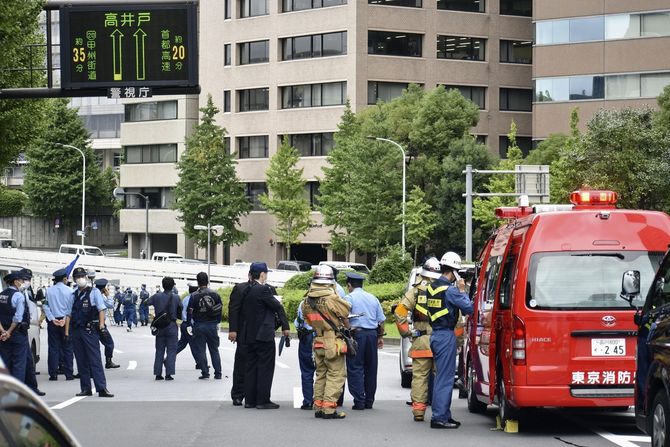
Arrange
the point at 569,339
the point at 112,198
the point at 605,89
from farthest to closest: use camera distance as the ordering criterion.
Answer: the point at 112,198 < the point at 605,89 < the point at 569,339

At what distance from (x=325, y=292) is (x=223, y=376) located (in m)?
8.37

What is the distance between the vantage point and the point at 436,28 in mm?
79938

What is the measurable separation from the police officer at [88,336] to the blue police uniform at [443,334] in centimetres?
589

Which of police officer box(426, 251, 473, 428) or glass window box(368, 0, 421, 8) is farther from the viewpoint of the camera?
glass window box(368, 0, 421, 8)

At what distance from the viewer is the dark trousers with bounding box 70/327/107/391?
60.2 ft

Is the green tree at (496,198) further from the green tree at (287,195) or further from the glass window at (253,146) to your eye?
the glass window at (253,146)

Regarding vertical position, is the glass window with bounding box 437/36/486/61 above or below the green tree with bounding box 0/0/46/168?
above

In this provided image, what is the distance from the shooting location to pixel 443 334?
14.4 meters

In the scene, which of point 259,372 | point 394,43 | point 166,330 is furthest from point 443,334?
point 394,43

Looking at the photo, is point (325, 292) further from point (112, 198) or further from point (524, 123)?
point (112, 198)

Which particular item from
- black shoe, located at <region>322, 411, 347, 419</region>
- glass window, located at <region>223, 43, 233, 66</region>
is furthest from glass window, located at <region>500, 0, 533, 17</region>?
black shoe, located at <region>322, 411, 347, 419</region>

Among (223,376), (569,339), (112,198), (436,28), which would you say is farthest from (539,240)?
(112,198)

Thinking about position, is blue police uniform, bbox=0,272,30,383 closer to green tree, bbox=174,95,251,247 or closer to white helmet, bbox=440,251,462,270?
white helmet, bbox=440,251,462,270

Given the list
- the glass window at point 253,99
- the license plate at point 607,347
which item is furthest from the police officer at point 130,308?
the license plate at point 607,347
